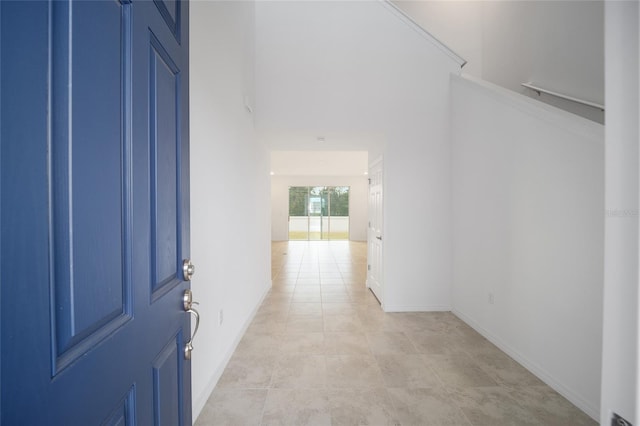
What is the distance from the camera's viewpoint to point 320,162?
28.6 feet

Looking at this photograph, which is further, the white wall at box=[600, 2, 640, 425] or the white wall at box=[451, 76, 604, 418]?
the white wall at box=[451, 76, 604, 418]

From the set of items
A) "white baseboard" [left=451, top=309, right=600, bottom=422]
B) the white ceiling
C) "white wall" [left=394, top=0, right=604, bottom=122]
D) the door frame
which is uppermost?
"white wall" [left=394, top=0, right=604, bottom=122]

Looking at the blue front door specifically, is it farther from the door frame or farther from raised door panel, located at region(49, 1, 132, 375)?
the door frame

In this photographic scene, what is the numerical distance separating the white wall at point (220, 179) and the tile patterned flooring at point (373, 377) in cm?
29

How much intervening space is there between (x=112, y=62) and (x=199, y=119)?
132 centimetres

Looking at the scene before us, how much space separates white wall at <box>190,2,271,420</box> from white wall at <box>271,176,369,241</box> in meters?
8.31

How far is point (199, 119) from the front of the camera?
73.1 inches

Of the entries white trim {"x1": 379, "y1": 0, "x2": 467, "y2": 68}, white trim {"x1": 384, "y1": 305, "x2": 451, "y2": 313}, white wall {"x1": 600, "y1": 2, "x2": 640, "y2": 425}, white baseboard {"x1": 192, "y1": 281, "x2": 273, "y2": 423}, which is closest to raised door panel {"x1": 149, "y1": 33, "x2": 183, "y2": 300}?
white wall {"x1": 600, "y1": 2, "x2": 640, "y2": 425}

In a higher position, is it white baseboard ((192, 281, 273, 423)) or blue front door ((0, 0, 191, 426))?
blue front door ((0, 0, 191, 426))

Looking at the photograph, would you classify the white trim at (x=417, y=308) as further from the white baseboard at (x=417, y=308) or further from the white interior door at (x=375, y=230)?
the white interior door at (x=375, y=230)

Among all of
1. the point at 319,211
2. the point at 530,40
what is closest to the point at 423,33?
the point at 530,40

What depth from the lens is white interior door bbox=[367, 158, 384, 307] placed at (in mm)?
3949

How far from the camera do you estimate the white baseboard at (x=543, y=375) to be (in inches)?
71.9

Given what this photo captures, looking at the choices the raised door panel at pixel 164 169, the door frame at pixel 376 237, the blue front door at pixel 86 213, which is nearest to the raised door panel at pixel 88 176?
the blue front door at pixel 86 213
